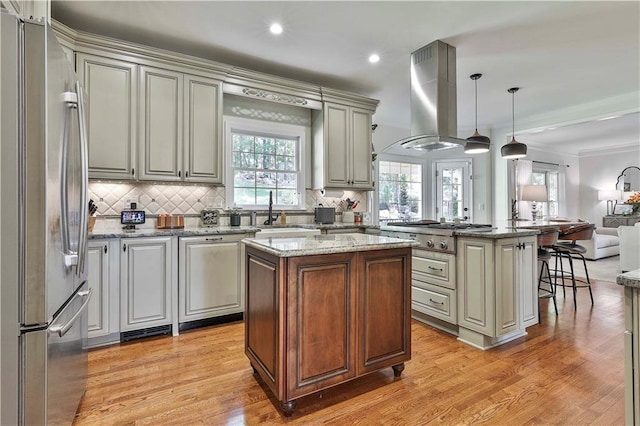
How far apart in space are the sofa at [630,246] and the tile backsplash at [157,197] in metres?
5.89

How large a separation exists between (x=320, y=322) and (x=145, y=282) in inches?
71.9

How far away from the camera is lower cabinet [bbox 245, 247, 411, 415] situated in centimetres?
173

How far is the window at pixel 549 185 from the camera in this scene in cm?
794

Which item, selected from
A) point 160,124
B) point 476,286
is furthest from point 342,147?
point 476,286

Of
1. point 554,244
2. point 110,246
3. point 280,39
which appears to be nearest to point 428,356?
point 554,244

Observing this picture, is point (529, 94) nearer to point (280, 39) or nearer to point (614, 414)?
point (280, 39)

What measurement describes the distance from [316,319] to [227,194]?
8.05 feet

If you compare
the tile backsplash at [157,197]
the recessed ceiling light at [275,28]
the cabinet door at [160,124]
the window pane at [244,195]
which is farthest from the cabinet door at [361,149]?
the cabinet door at [160,124]

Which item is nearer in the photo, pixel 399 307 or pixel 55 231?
pixel 55 231

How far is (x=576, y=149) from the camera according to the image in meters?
8.60

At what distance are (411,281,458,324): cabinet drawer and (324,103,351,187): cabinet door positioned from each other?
1.73 meters

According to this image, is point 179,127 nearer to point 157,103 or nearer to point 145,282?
point 157,103

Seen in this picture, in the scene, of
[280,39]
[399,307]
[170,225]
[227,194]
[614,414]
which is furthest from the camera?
[227,194]

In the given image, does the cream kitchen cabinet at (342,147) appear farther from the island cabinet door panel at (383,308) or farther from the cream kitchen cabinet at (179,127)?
the island cabinet door panel at (383,308)
